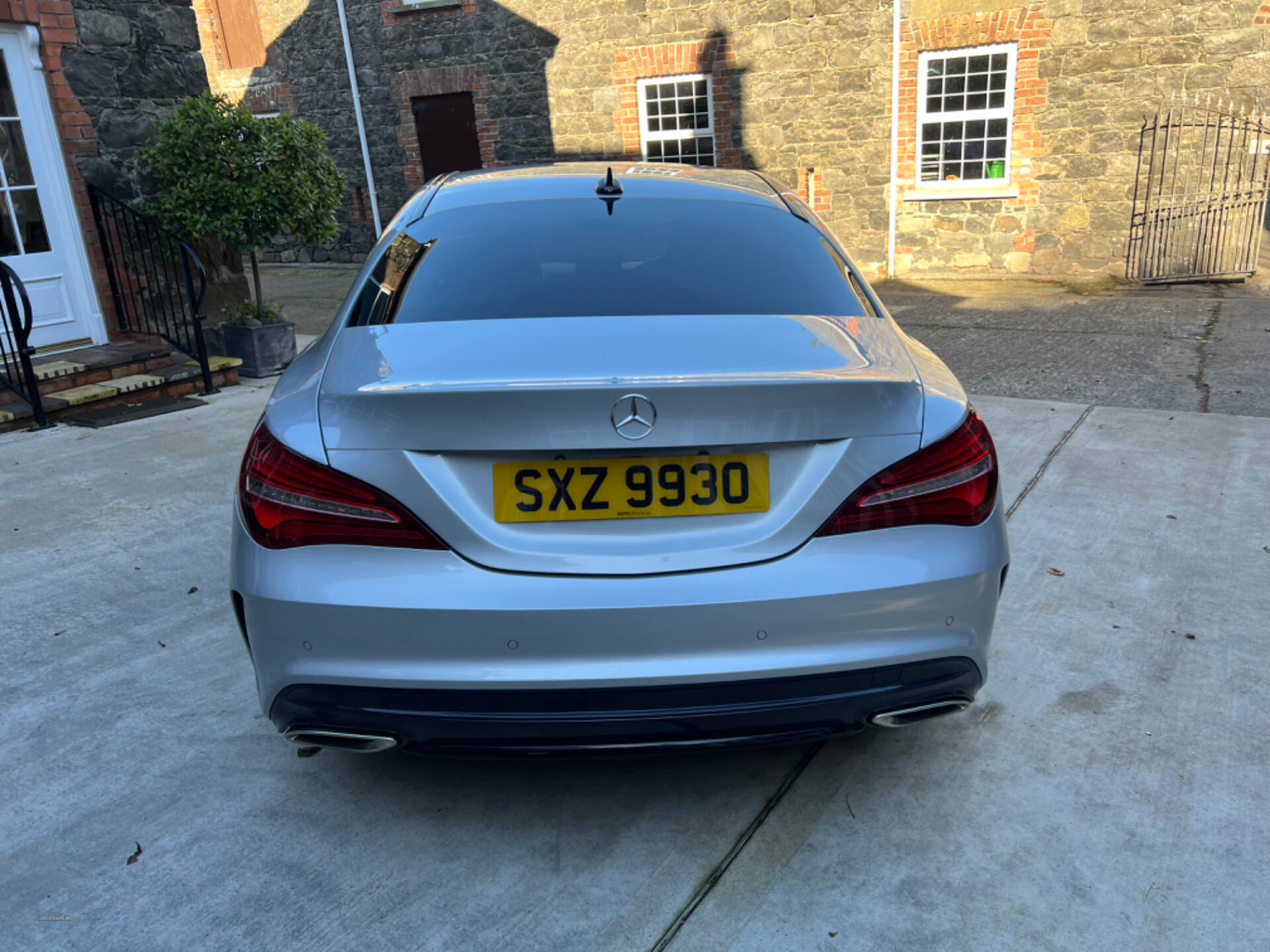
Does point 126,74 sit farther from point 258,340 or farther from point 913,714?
point 913,714

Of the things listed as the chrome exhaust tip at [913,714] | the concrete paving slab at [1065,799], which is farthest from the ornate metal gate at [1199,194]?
the chrome exhaust tip at [913,714]

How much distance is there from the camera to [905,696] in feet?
6.72

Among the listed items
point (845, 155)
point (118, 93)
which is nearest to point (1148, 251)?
point (845, 155)

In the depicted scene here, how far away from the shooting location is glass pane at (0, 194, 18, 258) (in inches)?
276

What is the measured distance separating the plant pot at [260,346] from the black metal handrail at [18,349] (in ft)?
5.04

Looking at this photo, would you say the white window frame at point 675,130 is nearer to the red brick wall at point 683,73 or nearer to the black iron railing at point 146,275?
the red brick wall at point 683,73

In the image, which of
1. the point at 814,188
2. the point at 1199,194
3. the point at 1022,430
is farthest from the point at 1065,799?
the point at 814,188

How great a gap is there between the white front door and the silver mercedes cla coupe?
6.38 m

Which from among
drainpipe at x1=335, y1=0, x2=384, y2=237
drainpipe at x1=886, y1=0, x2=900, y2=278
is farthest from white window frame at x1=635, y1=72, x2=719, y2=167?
drainpipe at x1=335, y1=0, x2=384, y2=237

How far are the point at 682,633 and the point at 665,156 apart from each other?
1291 cm

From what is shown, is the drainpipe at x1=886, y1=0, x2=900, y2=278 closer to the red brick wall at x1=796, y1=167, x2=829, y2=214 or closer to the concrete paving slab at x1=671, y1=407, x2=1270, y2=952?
the red brick wall at x1=796, y1=167, x2=829, y2=214

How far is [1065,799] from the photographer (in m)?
2.39

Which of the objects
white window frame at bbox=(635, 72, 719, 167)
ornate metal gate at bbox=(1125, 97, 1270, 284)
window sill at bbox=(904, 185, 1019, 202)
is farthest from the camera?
white window frame at bbox=(635, 72, 719, 167)

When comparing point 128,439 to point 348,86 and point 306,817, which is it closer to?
point 306,817
